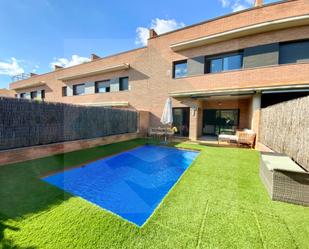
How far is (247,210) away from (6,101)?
9376 mm

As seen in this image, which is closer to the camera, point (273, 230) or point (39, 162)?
point (273, 230)

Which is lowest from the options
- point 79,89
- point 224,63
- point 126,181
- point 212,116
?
point 126,181

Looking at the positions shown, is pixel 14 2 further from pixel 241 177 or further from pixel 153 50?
pixel 241 177

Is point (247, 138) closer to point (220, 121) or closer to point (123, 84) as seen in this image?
point (220, 121)

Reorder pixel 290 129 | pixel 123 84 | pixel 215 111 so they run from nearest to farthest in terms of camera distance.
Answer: pixel 290 129
pixel 215 111
pixel 123 84

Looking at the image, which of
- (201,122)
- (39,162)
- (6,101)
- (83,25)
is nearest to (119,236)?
(39,162)

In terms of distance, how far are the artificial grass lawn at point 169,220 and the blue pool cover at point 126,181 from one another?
0.68 meters

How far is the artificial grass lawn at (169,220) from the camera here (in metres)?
2.64

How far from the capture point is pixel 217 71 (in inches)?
490

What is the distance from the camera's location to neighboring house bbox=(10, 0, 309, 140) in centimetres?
989

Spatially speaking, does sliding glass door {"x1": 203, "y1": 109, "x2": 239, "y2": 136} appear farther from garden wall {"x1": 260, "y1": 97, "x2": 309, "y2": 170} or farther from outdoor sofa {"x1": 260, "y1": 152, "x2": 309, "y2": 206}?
outdoor sofa {"x1": 260, "y1": 152, "x2": 309, "y2": 206}

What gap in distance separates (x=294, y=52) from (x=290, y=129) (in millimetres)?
7891

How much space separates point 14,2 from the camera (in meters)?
10.0

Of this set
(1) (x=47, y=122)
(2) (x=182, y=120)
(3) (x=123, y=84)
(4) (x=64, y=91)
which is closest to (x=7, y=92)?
(4) (x=64, y=91)
